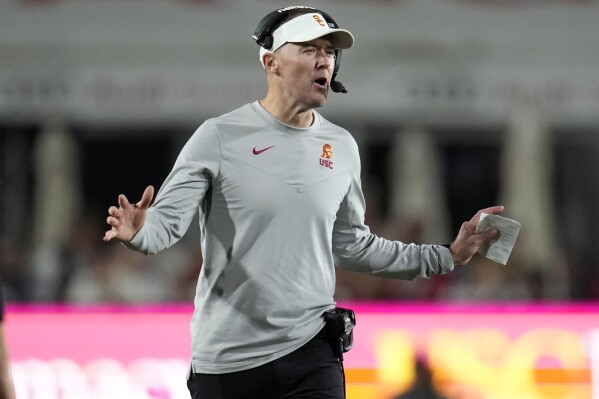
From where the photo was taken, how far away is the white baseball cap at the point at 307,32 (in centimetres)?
427

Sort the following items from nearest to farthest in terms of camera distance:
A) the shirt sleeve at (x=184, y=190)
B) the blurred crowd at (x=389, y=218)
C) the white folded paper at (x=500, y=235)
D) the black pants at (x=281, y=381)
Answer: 1. the shirt sleeve at (x=184, y=190)
2. the black pants at (x=281, y=381)
3. the white folded paper at (x=500, y=235)
4. the blurred crowd at (x=389, y=218)

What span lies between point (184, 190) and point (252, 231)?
0.24 metres

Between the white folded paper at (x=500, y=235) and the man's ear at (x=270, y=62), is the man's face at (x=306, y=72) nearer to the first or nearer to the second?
the man's ear at (x=270, y=62)

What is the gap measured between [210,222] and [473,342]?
236cm

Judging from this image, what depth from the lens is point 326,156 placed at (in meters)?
4.36

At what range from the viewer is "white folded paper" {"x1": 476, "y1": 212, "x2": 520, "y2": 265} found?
4.50 m

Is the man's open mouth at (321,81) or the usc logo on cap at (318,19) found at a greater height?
the usc logo on cap at (318,19)

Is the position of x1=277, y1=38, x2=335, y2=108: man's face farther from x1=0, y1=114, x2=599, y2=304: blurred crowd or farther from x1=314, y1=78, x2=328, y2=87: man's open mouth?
x1=0, y1=114, x2=599, y2=304: blurred crowd

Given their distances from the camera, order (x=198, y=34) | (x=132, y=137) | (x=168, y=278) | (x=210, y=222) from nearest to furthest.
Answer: (x=210, y=222) < (x=168, y=278) < (x=198, y=34) < (x=132, y=137)

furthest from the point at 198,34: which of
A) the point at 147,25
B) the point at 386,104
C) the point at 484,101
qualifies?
the point at 484,101

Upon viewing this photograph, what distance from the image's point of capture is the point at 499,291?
8.05 meters

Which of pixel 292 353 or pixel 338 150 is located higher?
pixel 338 150

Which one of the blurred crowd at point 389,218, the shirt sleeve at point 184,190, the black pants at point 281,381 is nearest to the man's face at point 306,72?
the shirt sleeve at point 184,190

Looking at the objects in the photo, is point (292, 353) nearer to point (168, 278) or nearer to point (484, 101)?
point (168, 278)
